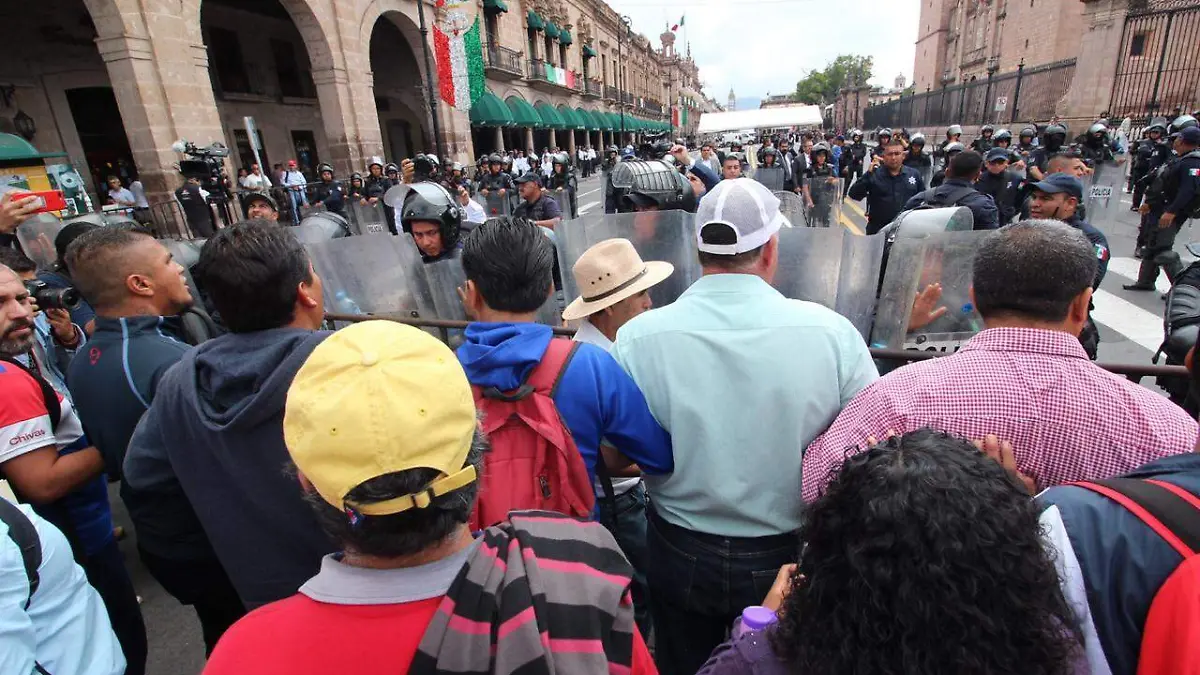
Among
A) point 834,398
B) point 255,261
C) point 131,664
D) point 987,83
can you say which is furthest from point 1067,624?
point 987,83

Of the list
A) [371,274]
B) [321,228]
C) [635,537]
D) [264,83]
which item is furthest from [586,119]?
[635,537]

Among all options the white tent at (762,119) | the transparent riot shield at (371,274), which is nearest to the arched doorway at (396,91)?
the transparent riot shield at (371,274)

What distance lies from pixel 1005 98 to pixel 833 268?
31539mm

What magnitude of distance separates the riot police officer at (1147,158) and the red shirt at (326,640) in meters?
12.7

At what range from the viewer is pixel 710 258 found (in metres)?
1.70

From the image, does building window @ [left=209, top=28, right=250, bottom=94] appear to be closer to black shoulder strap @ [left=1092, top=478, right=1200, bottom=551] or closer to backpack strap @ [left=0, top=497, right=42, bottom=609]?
backpack strap @ [left=0, top=497, right=42, bottom=609]

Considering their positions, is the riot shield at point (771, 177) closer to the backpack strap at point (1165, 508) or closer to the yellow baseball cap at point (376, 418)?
the backpack strap at point (1165, 508)

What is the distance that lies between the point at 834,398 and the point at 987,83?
34138 mm

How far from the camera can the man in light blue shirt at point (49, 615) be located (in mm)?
1241

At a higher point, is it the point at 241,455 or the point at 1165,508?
the point at 1165,508

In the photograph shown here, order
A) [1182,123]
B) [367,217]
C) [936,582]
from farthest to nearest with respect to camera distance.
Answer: [1182,123] < [367,217] < [936,582]

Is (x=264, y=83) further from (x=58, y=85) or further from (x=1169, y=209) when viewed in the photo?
(x=1169, y=209)

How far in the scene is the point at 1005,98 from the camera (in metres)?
26.5

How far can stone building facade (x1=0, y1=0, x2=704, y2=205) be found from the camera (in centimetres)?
1126
